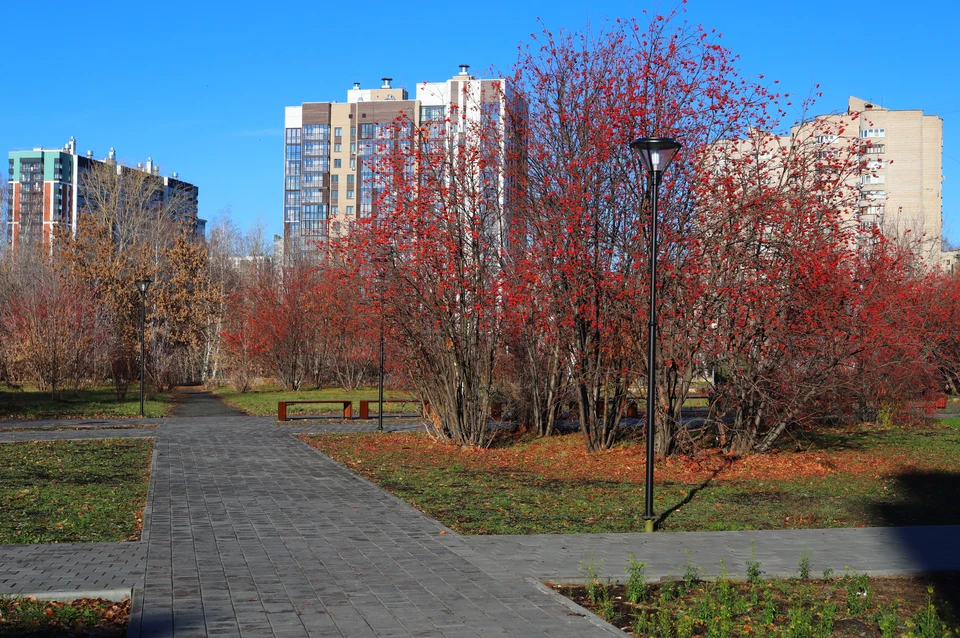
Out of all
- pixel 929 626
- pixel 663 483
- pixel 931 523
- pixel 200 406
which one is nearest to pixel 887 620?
pixel 929 626

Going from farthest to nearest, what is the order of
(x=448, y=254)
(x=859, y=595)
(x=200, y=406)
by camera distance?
1. (x=200, y=406)
2. (x=448, y=254)
3. (x=859, y=595)

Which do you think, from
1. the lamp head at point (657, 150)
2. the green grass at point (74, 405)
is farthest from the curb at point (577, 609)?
the green grass at point (74, 405)

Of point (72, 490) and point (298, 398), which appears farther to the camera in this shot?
point (298, 398)

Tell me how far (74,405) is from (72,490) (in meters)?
17.9

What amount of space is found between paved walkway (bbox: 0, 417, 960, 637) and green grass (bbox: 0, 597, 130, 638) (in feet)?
0.52

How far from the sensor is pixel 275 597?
21.0ft

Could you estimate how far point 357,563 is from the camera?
7.60m

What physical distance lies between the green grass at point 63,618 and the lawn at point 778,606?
9.91 ft

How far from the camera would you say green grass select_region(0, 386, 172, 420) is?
2548 cm

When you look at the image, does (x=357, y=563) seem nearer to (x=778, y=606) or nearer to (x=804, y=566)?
(x=778, y=606)

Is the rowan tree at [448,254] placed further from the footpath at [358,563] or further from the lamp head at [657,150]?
the lamp head at [657,150]

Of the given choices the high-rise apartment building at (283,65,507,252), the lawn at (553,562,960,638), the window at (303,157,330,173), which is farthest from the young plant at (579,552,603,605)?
the window at (303,157,330,173)

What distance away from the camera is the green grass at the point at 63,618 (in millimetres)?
5727

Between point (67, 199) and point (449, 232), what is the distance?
135 meters
